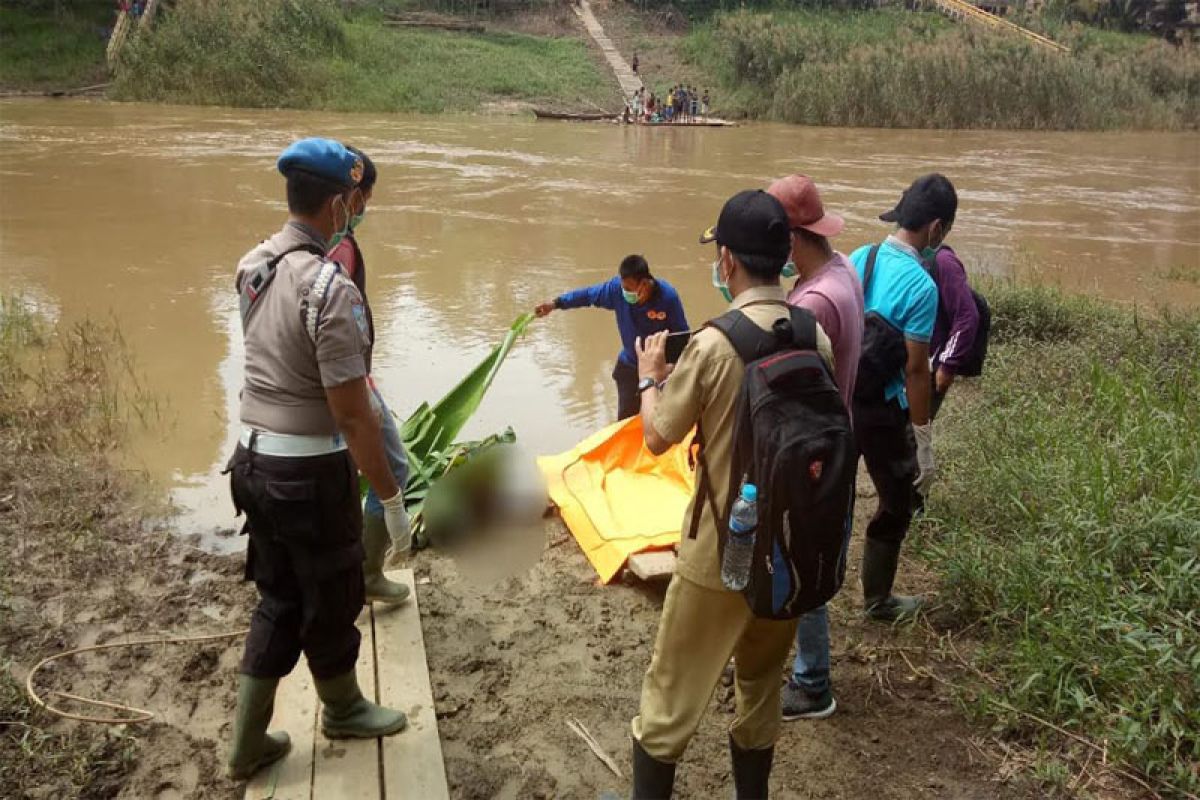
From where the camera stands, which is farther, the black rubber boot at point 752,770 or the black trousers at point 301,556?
the black rubber boot at point 752,770

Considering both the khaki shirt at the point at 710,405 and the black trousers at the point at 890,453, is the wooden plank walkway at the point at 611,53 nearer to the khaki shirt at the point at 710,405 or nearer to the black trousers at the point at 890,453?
the black trousers at the point at 890,453

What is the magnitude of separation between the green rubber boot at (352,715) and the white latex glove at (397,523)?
1.32ft

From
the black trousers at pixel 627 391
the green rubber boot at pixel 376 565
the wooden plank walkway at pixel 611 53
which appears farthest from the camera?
the wooden plank walkway at pixel 611 53

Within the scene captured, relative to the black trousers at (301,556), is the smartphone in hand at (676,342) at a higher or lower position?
higher

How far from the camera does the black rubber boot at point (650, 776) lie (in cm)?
238

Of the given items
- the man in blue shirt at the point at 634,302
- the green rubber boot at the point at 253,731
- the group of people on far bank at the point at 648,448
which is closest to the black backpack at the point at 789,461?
the group of people on far bank at the point at 648,448

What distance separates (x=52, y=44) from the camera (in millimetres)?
27984

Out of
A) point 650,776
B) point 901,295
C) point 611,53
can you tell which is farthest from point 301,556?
point 611,53

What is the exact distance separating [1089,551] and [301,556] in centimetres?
278

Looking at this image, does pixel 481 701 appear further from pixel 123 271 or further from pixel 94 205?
pixel 94 205

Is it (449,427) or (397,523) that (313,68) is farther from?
(397,523)

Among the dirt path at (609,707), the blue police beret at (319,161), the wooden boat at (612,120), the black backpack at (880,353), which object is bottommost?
the dirt path at (609,707)

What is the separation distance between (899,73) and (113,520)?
27.8 meters

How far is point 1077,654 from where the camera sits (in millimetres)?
3068
